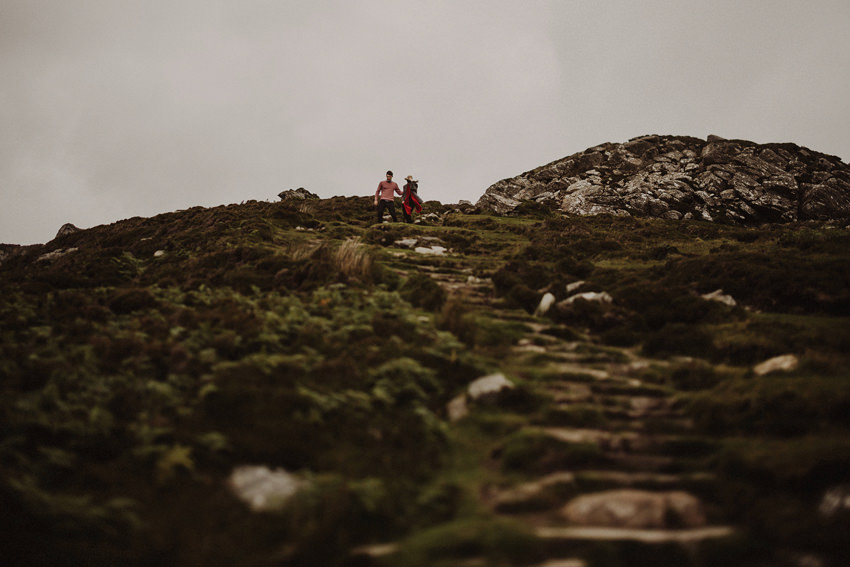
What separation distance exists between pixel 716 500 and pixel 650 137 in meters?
62.5

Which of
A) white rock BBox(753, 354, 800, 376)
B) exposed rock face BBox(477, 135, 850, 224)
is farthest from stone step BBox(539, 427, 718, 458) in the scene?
exposed rock face BBox(477, 135, 850, 224)

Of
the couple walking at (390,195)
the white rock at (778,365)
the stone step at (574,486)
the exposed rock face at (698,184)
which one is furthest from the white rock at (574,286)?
the exposed rock face at (698,184)

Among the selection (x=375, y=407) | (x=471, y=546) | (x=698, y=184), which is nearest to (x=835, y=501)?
(x=471, y=546)

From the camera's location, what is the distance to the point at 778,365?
21.9 ft

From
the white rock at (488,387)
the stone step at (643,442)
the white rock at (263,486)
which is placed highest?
the white rock at (488,387)

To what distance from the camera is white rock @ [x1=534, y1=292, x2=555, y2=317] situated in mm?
10143

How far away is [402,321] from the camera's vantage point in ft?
28.7

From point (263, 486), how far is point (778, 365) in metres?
7.36

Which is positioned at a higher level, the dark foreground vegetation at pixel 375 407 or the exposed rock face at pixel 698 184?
the exposed rock face at pixel 698 184

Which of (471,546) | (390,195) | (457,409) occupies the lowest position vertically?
(471,546)

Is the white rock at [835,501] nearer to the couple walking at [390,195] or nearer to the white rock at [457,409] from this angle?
the white rock at [457,409]

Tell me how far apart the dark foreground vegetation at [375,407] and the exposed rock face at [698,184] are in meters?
26.2

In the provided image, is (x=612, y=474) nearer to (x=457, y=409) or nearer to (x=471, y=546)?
(x=471, y=546)

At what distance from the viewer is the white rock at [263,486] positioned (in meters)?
4.25
